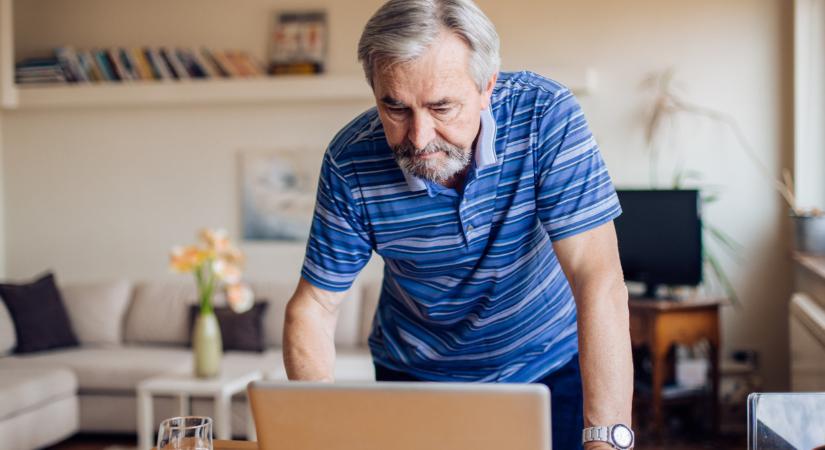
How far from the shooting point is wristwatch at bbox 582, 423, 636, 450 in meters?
1.25

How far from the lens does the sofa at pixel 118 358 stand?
465cm

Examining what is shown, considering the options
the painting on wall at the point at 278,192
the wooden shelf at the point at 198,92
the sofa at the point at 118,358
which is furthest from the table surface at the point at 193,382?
the wooden shelf at the point at 198,92

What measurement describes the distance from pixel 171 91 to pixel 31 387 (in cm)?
196

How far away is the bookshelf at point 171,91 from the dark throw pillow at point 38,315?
45.3 inches

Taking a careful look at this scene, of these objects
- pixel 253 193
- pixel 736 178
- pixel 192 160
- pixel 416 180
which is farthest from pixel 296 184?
pixel 416 180

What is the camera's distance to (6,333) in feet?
17.1

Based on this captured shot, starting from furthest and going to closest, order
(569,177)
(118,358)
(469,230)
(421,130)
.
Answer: (118,358) → (469,230) → (569,177) → (421,130)

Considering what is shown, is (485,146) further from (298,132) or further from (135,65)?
(135,65)

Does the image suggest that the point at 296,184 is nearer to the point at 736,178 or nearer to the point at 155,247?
the point at 155,247

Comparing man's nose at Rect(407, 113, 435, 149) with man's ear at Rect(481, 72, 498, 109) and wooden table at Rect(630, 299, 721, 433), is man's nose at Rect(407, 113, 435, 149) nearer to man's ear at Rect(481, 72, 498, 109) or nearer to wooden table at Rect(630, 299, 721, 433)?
man's ear at Rect(481, 72, 498, 109)

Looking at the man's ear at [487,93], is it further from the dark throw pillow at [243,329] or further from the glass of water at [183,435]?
the dark throw pillow at [243,329]

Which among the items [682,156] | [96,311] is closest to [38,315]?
[96,311]

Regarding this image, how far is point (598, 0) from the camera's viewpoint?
5.12 meters

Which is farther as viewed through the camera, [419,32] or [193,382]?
[193,382]
